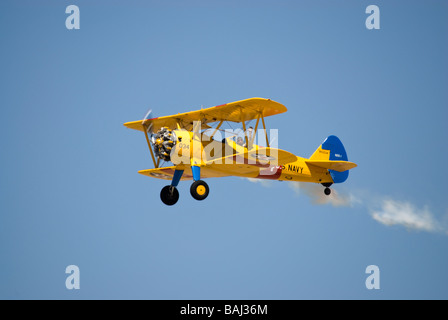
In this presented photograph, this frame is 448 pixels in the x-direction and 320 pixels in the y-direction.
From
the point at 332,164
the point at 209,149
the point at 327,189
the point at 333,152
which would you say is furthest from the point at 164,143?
the point at 333,152

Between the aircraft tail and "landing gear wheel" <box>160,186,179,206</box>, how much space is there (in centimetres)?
475

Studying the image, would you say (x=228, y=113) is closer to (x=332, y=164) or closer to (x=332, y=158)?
(x=332, y=164)

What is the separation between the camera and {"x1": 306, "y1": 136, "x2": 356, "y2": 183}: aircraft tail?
2448 cm

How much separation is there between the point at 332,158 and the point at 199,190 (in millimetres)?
6310

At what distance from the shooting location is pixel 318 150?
25609 millimetres

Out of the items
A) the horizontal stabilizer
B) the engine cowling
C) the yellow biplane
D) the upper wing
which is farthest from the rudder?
the engine cowling

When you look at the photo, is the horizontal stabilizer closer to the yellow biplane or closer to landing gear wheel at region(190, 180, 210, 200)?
the yellow biplane

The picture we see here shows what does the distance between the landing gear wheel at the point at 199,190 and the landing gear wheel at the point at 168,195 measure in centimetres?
134

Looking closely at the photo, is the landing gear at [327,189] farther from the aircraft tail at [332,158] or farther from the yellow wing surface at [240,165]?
the yellow wing surface at [240,165]

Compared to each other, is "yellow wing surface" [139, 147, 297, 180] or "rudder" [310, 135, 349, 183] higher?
"rudder" [310, 135, 349, 183]

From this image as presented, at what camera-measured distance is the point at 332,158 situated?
84.1 ft

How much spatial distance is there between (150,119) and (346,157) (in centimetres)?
708

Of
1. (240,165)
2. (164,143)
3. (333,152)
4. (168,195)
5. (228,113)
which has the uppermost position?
(228,113)
